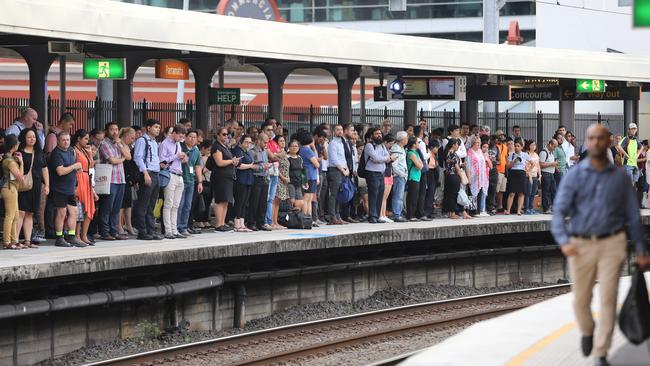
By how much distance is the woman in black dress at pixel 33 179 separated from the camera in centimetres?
1648

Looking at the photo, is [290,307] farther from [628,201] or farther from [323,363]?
[628,201]

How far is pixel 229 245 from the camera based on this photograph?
17.6 metres

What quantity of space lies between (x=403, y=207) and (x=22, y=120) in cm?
864

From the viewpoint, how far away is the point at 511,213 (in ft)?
87.1

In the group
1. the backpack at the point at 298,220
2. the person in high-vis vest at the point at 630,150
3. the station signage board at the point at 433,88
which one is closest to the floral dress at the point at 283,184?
the backpack at the point at 298,220

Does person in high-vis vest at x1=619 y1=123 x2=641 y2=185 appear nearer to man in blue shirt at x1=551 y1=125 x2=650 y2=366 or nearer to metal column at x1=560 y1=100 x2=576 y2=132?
metal column at x1=560 y1=100 x2=576 y2=132

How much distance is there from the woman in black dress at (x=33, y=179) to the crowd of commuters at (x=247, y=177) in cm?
2

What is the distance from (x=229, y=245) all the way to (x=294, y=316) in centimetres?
197

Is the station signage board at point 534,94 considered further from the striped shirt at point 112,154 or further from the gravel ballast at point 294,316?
the striped shirt at point 112,154

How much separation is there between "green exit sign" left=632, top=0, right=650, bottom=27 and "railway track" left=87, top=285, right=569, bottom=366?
398 cm

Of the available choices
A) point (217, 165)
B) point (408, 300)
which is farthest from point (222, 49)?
point (408, 300)

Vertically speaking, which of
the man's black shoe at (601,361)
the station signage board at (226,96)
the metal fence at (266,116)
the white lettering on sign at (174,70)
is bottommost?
the man's black shoe at (601,361)

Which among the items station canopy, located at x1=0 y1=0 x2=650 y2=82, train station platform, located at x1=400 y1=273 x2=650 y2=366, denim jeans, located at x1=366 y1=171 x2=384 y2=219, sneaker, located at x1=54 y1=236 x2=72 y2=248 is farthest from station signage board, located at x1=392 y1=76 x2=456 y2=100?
train station platform, located at x1=400 y1=273 x2=650 y2=366

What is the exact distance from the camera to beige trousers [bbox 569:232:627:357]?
31.0 ft
